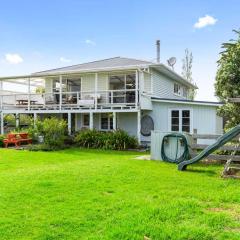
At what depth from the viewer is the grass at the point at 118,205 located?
5211mm

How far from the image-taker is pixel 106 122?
24703mm

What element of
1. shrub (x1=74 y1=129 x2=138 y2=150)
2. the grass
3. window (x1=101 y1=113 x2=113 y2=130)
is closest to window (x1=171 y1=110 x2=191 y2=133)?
shrub (x1=74 y1=129 x2=138 y2=150)

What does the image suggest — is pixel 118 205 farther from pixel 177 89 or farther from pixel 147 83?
pixel 177 89

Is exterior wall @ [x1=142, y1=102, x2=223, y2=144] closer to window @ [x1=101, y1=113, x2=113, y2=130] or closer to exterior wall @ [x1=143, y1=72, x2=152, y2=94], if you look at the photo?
exterior wall @ [x1=143, y1=72, x2=152, y2=94]

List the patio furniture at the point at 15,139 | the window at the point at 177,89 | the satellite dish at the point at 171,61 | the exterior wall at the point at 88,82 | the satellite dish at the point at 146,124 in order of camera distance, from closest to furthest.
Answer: the patio furniture at the point at 15,139
the satellite dish at the point at 146,124
the exterior wall at the point at 88,82
the satellite dish at the point at 171,61
the window at the point at 177,89

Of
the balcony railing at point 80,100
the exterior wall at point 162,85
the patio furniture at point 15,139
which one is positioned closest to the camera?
the patio furniture at point 15,139

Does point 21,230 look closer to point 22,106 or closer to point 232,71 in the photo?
point 232,71

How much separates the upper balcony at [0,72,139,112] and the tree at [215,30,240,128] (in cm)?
697

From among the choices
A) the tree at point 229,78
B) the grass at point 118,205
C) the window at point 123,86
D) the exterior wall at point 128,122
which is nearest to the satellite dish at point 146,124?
the exterior wall at point 128,122

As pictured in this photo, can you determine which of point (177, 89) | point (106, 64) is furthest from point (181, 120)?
point (177, 89)

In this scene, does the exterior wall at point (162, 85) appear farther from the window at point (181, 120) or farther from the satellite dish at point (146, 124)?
the window at point (181, 120)

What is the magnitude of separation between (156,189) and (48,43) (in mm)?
19782

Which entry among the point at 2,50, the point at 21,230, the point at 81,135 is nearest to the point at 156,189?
the point at 21,230

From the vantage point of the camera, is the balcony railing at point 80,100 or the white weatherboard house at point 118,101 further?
the balcony railing at point 80,100
